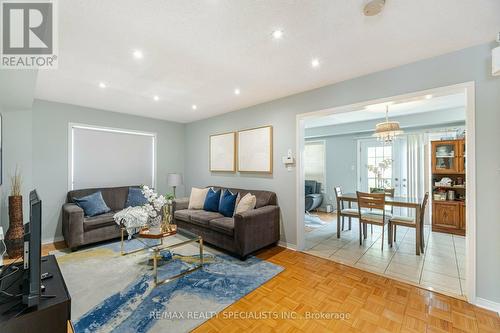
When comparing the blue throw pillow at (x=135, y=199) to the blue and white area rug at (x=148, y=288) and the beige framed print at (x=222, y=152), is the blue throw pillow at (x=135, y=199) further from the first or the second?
the beige framed print at (x=222, y=152)

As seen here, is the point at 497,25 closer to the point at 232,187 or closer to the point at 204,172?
the point at 232,187

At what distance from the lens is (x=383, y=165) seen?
5.55m

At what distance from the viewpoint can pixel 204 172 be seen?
5.18 metres

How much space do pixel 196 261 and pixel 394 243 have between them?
327cm

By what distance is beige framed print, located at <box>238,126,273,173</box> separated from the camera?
386cm

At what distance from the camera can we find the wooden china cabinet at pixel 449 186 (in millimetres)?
4246

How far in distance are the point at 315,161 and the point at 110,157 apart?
5.54 metres

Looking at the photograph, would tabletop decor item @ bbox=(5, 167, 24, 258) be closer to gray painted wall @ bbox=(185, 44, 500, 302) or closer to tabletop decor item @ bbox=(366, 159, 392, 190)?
gray painted wall @ bbox=(185, 44, 500, 302)

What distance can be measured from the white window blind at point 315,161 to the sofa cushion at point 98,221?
5465 mm

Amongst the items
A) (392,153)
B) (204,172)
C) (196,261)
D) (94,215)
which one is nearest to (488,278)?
(196,261)

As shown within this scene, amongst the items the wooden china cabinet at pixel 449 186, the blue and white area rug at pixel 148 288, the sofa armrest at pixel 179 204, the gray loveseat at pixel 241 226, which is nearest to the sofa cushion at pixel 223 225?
the gray loveseat at pixel 241 226

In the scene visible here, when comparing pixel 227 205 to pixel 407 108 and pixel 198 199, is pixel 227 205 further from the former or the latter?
pixel 407 108

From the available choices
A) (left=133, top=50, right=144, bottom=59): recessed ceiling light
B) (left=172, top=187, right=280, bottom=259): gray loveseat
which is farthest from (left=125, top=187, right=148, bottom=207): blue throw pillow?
(left=133, top=50, right=144, bottom=59): recessed ceiling light

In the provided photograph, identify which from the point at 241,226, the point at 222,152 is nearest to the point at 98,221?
the point at 241,226
